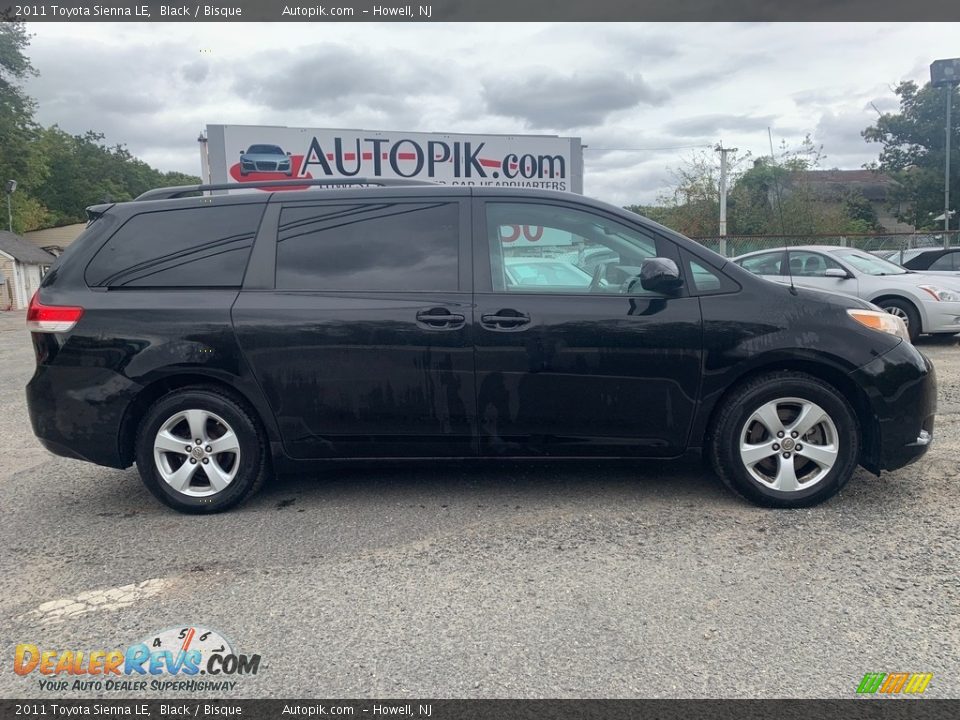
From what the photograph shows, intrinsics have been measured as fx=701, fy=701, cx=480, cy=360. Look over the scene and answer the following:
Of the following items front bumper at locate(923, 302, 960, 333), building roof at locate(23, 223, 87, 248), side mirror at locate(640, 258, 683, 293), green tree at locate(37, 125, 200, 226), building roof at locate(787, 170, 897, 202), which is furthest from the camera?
green tree at locate(37, 125, 200, 226)

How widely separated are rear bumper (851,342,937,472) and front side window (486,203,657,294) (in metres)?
1.34

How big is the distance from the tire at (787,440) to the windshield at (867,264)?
7.31 metres

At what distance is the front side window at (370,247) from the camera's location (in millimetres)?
3969

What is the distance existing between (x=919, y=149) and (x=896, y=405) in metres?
35.5

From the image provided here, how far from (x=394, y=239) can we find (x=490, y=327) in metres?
0.77

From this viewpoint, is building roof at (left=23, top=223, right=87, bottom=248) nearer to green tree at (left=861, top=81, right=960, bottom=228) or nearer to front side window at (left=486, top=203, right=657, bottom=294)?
green tree at (left=861, top=81, right=960, bottom=228)

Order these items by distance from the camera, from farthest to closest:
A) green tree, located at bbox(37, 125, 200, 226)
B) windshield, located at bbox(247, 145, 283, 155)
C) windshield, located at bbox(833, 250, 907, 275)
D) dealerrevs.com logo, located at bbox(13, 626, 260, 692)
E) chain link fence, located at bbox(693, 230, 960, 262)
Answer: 1. green tree, located at bbox(37, 125, 200, 226)
2. chain link fence, located at bbox(693, 230, 960, 262)
3. windshield, located at bbox(247, 145, 283, 155)
4. windshield, located at bbox(833, 250, 907, 275)
5. dealerrevs.com logo, located at bbox(13, 626, 260, 692)

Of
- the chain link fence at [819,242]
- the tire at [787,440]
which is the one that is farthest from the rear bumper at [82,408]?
the chain link fence at [819,242]

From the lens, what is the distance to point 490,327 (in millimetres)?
3855

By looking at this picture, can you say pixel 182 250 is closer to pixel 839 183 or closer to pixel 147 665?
pixel 147 665

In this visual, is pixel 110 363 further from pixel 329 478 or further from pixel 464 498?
pixel 464 498

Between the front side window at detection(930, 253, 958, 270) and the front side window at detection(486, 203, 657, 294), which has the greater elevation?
the front side window at detection(930, 253, 958, 270)

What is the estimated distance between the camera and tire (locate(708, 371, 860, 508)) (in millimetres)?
3820

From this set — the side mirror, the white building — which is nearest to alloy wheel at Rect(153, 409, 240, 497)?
the side mirror
